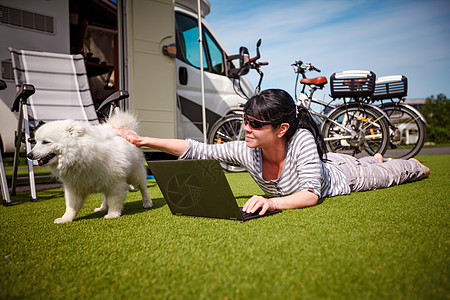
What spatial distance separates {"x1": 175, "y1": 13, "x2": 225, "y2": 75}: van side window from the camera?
5551mm

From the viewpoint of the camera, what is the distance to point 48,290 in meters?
0.94

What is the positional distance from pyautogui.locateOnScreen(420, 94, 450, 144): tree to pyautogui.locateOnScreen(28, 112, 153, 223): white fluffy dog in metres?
20.5

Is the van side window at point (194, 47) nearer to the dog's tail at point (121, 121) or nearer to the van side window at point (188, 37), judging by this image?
the van side window at point (188, 37)

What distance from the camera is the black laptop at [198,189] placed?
5.13 ft

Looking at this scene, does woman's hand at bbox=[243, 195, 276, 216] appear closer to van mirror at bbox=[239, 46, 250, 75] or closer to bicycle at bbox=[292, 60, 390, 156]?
bicycle at bbox=[292, 60, 390, 156]

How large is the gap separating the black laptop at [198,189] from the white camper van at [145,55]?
2839 millimetres

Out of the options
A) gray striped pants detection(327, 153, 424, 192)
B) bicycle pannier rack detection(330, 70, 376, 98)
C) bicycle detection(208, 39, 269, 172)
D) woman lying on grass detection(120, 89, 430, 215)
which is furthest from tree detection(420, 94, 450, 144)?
woman lying on grass detection(120, 89, 430, 215)

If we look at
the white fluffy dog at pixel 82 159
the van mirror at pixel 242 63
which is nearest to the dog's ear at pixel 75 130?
the white fluffy dog at pixel 82 159

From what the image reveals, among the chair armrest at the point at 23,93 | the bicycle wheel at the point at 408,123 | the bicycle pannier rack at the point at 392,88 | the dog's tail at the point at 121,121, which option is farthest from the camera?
the bicycle pannier rack at the point at 392,88

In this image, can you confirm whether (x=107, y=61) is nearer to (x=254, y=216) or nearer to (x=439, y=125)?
(x=254, y=216)

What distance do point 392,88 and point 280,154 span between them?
3.73 metres

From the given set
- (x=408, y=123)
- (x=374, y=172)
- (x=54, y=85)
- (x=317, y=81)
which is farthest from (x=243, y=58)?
(x=374, y=172)

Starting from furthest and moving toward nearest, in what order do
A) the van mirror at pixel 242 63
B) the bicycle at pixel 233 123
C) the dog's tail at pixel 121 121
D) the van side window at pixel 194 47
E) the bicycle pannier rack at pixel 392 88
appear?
the van side window at pixel 194 47, the van mirror at pixel 242 63, the bicycle at pixel 233 123, the bicycle pannier rack at pixel 392 88, the dog's tail at pixel 121 121

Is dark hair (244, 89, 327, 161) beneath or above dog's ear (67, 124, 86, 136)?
above
